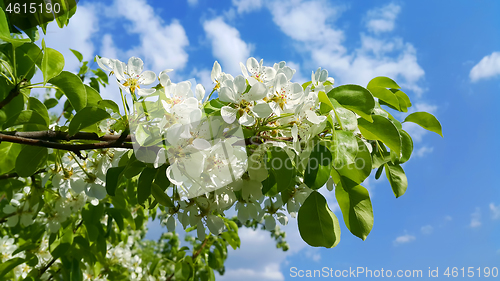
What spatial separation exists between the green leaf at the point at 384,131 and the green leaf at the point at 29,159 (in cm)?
120

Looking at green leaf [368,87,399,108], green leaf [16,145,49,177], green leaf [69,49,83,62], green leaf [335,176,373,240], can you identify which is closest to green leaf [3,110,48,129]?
green leaf [16,145,49,177]

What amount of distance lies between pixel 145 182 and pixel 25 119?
0.58 metres

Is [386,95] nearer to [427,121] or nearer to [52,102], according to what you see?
[427,121]

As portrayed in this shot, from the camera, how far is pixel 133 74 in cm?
116

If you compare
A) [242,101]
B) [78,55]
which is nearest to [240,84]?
[242,101]

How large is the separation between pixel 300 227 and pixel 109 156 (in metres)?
0.90

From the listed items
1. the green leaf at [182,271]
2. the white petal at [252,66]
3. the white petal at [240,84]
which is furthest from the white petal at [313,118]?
the green leaf at [182,271]

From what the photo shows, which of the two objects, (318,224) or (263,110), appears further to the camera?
(318,224)

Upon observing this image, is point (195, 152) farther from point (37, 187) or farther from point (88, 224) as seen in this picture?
point (88, 224)

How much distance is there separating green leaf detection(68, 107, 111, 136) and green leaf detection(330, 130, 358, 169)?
2.29 ft

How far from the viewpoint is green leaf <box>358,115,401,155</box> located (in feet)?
3.13

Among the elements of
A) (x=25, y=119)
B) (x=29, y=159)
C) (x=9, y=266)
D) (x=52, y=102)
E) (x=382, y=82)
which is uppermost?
(x=52, y=102)

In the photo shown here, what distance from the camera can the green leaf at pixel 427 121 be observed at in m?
1.31

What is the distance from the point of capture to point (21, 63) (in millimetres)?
1442
